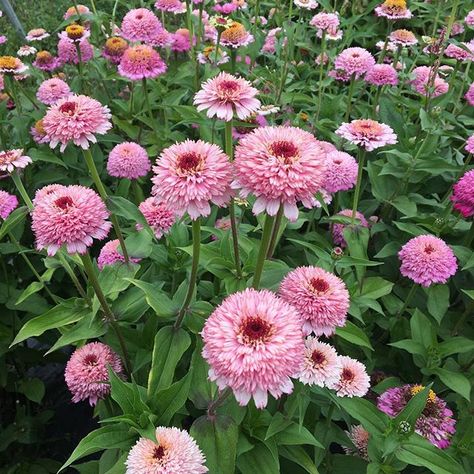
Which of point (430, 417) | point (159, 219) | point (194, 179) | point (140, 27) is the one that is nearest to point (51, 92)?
point (140, 27)

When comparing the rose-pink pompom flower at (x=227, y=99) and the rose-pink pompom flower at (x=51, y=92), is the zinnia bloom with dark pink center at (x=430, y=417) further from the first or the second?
the rose-pink pompom flower at (x=51, y=92)

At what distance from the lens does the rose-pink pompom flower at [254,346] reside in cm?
100

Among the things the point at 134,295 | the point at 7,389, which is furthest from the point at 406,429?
the point at 7,389

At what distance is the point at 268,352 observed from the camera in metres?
1.00

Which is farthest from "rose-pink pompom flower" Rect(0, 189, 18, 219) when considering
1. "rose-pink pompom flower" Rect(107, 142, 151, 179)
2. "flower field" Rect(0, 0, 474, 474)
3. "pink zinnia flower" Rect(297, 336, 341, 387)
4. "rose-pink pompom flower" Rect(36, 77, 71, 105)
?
"pink zinnia flower" Rect(297, 336, 341, 387)

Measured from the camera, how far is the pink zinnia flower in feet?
4.16

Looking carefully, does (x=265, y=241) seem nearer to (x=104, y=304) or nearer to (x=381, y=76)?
(x=104, y=304)

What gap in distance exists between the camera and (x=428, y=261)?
6.17 ft

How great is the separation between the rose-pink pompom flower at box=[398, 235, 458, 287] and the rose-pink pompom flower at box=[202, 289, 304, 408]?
0.97 meters

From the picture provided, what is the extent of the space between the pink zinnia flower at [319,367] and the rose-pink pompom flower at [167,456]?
0.31m

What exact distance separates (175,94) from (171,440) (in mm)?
2131

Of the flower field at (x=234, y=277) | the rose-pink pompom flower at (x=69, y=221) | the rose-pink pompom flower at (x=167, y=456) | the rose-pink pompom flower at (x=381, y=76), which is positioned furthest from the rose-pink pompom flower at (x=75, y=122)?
the rose-pink pompom flower at (x=381, y=76)

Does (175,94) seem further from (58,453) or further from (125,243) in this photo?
(58,453)

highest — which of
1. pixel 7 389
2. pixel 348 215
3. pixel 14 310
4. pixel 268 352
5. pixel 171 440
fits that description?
pixel 268 352
